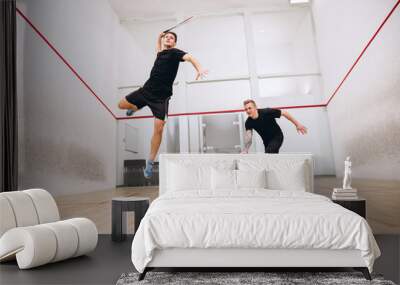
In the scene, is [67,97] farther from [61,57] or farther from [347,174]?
[347,174]

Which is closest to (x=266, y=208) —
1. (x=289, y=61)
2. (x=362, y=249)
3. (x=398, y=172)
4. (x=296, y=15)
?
(x=362, y=249)

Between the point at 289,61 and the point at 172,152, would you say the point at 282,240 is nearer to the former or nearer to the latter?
the point at 172,152

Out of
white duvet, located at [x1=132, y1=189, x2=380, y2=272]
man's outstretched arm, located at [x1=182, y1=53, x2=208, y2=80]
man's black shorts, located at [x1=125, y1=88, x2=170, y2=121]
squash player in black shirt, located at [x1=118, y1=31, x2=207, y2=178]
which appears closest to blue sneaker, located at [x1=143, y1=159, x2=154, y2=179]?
squash player in black shirt, located at [x1=118, y1=31, x2=207, y2=178]

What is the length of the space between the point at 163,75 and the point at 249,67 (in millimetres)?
1071

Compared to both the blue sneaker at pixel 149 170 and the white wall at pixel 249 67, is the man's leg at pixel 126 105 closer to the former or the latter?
the white wall at pixel 249 67

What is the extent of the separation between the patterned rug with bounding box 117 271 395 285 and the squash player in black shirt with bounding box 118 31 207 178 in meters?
2.05

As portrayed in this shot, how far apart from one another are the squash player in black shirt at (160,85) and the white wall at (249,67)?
0.08 meters

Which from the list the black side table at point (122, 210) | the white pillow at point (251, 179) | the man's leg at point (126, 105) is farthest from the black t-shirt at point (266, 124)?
the black side table at point (122, 210)

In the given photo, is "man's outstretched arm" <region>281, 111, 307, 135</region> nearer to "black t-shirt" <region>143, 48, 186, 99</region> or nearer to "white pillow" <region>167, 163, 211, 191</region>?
"white pillow" <region>167, 163, 211, 191</region>

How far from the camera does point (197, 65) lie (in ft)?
13.5

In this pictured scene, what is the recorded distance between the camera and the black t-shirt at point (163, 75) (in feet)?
13.5

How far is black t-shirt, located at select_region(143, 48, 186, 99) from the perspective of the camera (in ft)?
13.5

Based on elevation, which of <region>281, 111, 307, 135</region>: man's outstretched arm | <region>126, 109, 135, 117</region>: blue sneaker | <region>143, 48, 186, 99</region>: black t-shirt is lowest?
<region>281, 111, 307, 135</region>: man's outstretched arm

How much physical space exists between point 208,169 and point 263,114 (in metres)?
1.04
